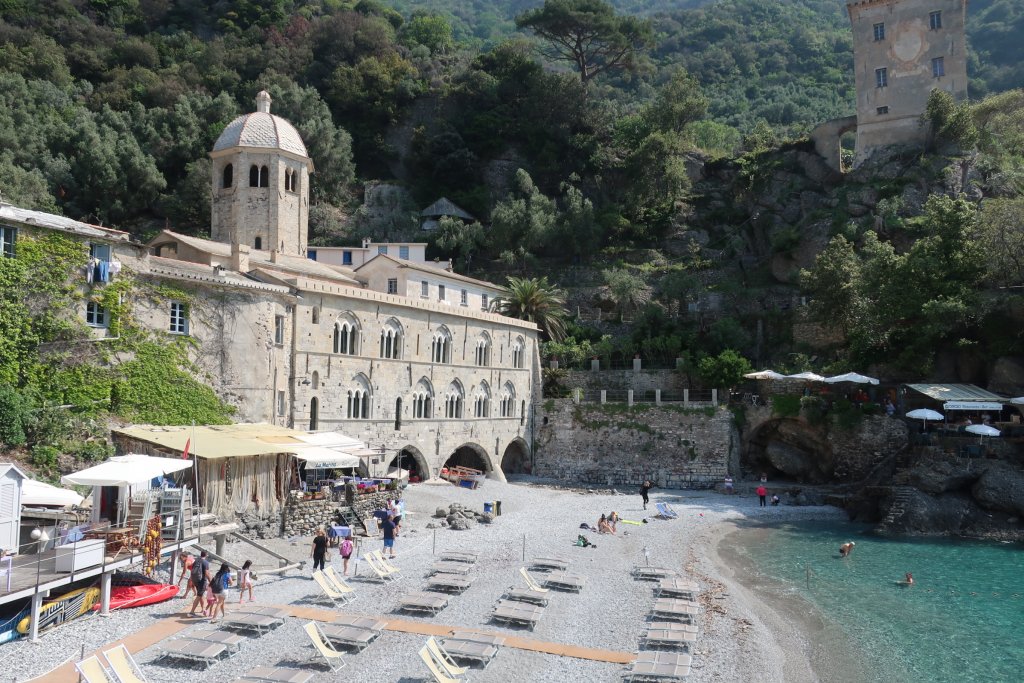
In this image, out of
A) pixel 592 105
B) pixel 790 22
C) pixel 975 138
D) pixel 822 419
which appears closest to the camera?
pixel 822 419

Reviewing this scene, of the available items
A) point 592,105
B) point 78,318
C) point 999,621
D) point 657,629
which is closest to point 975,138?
point 592,105

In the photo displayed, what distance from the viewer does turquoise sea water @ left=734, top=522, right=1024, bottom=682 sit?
17.3 meters

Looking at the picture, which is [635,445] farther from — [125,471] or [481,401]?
[125,471]

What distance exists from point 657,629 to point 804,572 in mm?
9503

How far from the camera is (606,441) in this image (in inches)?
1650

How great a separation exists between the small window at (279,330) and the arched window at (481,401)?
1248 cm

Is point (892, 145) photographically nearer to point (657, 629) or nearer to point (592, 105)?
point (592, 105)

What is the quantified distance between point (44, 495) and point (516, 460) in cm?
2927

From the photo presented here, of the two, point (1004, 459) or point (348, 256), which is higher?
point (348, 256)

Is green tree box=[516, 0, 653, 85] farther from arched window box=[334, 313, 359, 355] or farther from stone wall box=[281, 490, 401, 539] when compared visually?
stone wall box=[281, 490, 401, 539]

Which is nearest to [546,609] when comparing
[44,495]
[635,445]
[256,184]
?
[44,495]

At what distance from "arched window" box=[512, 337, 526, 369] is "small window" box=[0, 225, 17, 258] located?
82.5ft

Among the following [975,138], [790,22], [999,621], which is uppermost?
[790,22]

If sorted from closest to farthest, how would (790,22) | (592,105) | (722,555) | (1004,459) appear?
(722,555) < (1004,459) < (592,105) < (790,22)
